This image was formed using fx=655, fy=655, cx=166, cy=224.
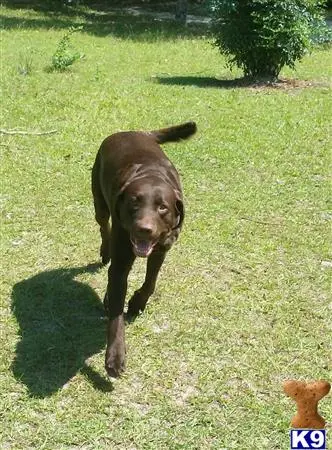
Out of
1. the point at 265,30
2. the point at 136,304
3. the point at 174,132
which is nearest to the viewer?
the point at 136,304

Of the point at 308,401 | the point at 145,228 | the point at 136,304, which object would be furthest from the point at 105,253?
the point at 308,401

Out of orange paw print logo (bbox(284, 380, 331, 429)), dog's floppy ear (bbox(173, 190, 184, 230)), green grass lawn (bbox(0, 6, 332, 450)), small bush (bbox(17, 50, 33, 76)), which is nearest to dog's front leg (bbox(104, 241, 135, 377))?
green grass lawn (bbox(0, 6, 332, 450))

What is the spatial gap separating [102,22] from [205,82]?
1014 cm

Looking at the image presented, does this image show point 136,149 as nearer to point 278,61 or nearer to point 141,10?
point 278,61

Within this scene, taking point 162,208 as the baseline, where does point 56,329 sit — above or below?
below

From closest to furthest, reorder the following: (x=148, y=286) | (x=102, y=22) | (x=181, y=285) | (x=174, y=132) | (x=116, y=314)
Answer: (x=116, y=314) → (x=148, y=286) → (x=181, y=285) → (x=174, y=132) → (x=102, y=22)

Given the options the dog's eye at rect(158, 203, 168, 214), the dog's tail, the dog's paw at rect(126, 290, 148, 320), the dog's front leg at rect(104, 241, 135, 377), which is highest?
the dog's eye at rect(158, 203, 168, 214)

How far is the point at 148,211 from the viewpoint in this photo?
3.32 m

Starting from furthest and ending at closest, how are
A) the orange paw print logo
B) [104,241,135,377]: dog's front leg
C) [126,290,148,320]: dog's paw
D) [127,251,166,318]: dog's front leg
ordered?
[126,290,148,320]: dog's paw → [127,251,166,318]: dog's front leg → [104,241,135,377]: dog's front leg → the orange paw print logo

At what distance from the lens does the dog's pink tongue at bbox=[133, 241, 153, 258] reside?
332cm

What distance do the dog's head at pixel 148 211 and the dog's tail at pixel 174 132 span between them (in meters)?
1.19

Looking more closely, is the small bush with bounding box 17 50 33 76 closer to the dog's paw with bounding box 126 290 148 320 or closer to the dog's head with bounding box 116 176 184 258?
the dog's paw with bounding box 126 290 148 320

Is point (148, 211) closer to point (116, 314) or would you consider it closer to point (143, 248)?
point (143, 248)

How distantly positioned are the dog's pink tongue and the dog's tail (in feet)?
4.87
